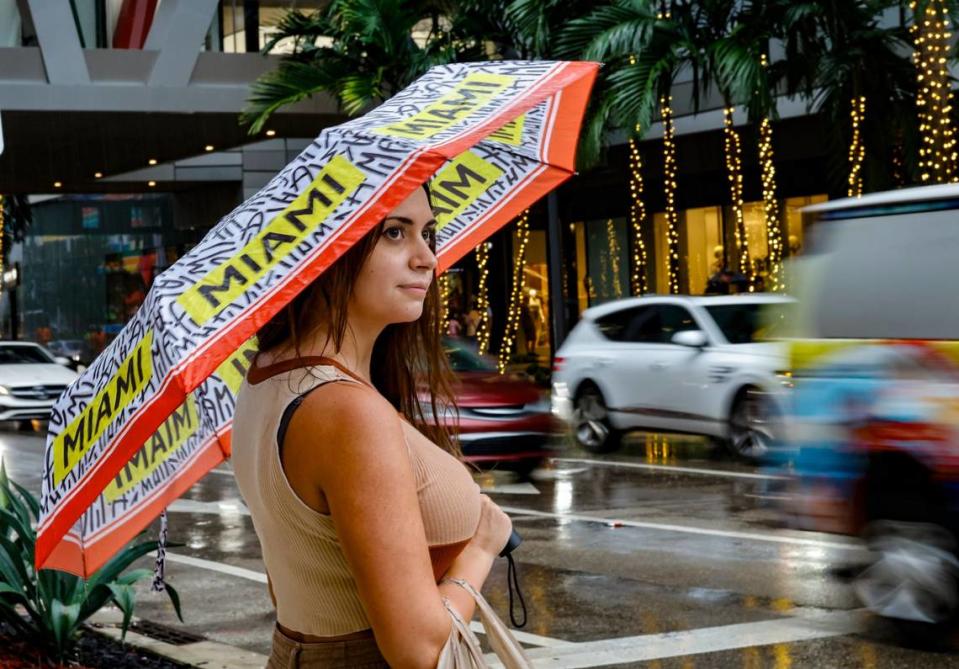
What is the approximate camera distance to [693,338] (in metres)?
16.3

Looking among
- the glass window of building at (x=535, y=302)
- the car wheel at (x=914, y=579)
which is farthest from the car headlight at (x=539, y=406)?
the glass window of building at (x=535, y=302)

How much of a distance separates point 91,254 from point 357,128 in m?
52.4

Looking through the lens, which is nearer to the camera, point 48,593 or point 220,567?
point 48,593

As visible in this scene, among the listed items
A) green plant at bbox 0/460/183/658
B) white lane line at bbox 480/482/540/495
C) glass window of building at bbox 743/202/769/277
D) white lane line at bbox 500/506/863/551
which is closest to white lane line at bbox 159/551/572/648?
green plant at bbox 0/460/183/658

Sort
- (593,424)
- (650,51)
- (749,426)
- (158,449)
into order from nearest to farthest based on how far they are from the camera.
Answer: (158,449)
(749,426)
(593,424)
(650,51)

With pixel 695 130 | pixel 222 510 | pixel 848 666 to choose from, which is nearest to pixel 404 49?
pixel 695 130

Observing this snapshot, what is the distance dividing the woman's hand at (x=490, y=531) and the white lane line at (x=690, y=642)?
15.9ft

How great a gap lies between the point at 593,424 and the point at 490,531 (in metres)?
15.5

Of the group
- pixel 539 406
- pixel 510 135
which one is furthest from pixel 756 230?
pixel 510 135

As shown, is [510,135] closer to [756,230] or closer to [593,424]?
[593,424]

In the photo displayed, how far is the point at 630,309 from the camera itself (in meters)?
17.8

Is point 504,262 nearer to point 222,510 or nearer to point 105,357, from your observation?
point 222,510

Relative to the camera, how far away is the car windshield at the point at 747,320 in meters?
16.3

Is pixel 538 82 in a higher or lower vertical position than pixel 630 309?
higher
